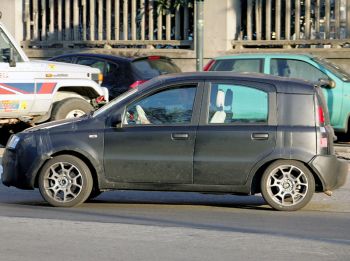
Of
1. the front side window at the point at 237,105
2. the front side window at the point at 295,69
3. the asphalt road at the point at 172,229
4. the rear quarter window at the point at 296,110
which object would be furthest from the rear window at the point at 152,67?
the rear quarter window at the point at 296,110

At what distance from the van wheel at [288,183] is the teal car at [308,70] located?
655 cm

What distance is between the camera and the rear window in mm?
19391

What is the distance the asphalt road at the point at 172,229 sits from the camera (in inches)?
331

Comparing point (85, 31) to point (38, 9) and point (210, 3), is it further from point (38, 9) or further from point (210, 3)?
point (210, 3)

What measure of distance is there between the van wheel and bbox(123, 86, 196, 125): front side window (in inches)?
43.5

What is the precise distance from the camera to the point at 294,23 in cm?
2362

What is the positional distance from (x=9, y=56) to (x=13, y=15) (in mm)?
11643

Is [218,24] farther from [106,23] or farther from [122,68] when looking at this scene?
[122,68]

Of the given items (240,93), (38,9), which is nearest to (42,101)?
(240,93)

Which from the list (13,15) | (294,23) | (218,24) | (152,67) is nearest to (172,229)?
(152,67)

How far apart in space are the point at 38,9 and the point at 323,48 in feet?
27.3

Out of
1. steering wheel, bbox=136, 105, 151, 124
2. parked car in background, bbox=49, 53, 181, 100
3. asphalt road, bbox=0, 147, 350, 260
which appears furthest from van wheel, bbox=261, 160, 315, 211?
parked car in background, bbox=49, 53, 181, 100

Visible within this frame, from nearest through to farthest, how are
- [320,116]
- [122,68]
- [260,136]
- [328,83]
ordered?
[260,136] < [320,116] < [328,83] < [122,68]

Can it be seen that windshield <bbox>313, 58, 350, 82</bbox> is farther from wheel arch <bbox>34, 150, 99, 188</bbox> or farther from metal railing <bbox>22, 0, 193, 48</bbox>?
wheel arch <bbox>34, 150, 99, 188</bbox>
